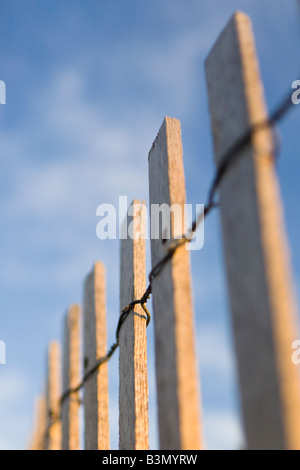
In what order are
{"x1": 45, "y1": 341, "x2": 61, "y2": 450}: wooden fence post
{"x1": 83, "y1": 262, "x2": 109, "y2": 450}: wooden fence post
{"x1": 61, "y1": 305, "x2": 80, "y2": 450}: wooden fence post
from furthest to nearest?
1. {"x1": 45, "y1": 341, "x2": 61, "y2": 450}: wooden fence post
2. {"x1": 61, "y1": 305, "x2": 80, "y2": 450}: wooden fence post
3. {"x1": 83, "y1": 262, "x2": 109, "y2": 450}: wooden fence post

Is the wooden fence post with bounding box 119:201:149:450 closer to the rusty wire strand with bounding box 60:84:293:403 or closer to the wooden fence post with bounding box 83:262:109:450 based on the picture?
the rusty wire strand with bounding box 60:84:293:403

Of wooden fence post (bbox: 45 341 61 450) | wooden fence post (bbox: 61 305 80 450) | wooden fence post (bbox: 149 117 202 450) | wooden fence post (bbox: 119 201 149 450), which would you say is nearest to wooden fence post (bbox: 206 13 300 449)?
wooden fence post (bbox: 149 117 202 450)

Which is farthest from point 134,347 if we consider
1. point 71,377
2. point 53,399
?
point 53,399

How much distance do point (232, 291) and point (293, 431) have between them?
415 millimetres

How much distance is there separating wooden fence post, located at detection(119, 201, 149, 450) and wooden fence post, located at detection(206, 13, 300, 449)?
3.72 ft

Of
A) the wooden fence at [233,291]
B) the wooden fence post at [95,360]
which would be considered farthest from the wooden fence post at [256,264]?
the wooden fence post at [95,360]

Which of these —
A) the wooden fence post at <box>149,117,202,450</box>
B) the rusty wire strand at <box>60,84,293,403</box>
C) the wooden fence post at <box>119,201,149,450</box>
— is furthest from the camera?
the wooden fence post at <box>119,201,149,450</box>

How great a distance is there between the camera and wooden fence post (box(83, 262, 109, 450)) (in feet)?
11.0

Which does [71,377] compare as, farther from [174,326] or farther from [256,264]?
[256,264]

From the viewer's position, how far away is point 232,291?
1.59 metres

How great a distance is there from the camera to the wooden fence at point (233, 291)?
1385 millimetres
